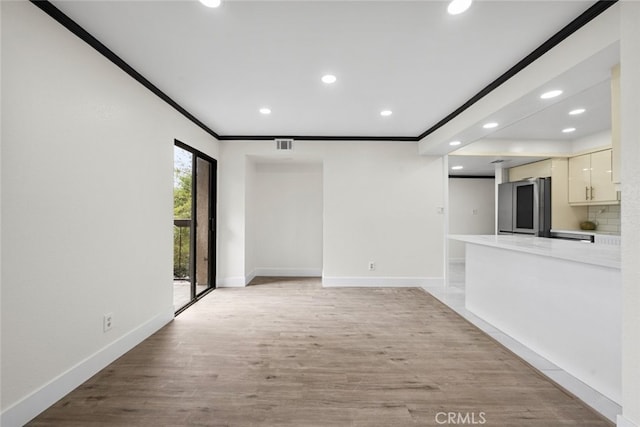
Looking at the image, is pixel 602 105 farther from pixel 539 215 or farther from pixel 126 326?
pixel 126 326

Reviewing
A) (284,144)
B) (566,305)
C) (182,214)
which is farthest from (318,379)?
(284,144)

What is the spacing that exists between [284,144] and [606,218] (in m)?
5.37

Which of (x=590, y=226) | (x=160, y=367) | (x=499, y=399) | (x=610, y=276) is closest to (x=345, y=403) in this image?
(x=499, y=399)

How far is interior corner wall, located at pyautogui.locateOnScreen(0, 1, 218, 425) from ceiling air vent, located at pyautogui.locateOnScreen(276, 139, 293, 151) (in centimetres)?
215

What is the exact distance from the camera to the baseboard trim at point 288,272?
236 inches

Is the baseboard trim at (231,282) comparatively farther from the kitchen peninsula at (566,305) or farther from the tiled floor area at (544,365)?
the kitchen peninsula at (566,305)

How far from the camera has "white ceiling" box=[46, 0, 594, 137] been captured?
191 centimetres

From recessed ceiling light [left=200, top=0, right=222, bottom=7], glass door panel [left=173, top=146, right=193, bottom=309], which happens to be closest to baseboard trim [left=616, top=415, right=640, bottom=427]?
recessed ceiling light [left=200, top=0, right=222, bottom=7]

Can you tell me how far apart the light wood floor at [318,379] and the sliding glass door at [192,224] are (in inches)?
36.7

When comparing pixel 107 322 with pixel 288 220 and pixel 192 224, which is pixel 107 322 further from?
pixel 288 220

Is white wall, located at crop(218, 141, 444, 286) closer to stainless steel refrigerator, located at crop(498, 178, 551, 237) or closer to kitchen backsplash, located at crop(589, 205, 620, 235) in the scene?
stainless steel refrigerator, located at crop(498, 178, 551, 237)

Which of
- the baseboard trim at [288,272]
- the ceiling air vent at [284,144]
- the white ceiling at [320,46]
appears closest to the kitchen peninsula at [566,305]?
the white ceiling at [320,46]

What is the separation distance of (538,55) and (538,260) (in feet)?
5.45

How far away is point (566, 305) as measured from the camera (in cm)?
235
